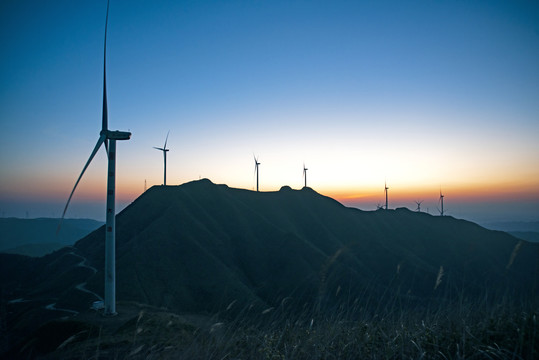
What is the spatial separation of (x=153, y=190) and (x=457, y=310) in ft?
376

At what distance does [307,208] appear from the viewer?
418 feet

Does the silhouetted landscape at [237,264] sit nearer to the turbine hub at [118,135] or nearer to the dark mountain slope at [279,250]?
the dark mountain slope at [279,250]

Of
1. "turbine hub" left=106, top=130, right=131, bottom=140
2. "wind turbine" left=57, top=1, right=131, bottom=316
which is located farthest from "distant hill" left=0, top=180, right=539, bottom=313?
"turbine hub" left=106, top=130, right=131, bottom=140

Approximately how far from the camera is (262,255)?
93375 millimetres

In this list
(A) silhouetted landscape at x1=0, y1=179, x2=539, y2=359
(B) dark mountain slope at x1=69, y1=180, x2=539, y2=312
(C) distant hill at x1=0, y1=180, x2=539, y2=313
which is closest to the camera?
(A) silhouetted landscape at x1=0, y1=179, x2=539, y2=359

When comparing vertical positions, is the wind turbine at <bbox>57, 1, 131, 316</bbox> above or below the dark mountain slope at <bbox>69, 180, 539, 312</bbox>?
above

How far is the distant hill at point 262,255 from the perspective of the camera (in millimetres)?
69312

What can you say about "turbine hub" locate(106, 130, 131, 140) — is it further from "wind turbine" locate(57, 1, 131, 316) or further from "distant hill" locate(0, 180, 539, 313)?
"distant hill" locate(0, 180, 539, 313)

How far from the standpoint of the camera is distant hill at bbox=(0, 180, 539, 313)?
6931 cm

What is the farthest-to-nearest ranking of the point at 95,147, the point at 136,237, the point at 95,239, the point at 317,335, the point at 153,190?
the point at 153,190 < the point at 95,239 < the point at 136,237 < the point at 95,147 < the point at 317,335

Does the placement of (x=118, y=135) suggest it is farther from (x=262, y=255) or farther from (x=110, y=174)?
(x=262, y=255)

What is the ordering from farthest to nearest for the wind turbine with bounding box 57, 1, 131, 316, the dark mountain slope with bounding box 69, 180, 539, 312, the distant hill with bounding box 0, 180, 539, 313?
1. the dark mountain slope with bounding box 69, 180, 539, 312
2. the distant hill with bounding box 0, 180, 539, 313
3. the wind turbine with bounding box 57, 1, 131, 316

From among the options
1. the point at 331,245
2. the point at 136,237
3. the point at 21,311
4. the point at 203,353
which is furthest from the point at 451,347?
the point at 331,245

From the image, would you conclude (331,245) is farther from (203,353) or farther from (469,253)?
(203,353)
